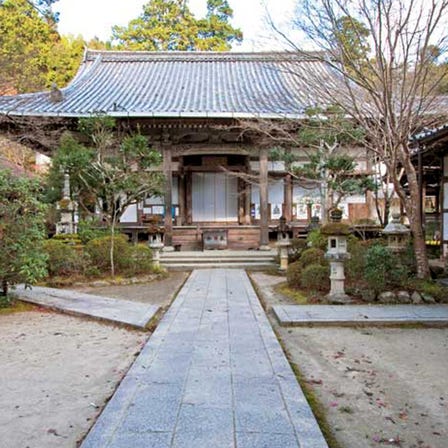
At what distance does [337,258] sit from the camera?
652 centimetres

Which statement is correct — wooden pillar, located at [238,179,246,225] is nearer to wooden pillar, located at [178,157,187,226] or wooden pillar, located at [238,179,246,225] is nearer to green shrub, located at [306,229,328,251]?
wooden pillar, located at [178,157,187,226]

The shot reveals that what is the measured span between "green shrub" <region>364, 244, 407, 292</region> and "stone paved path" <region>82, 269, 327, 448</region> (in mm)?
2128

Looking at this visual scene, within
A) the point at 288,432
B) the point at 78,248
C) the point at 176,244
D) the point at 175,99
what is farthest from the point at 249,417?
the point at 175,99

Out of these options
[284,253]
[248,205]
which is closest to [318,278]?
[284,253]

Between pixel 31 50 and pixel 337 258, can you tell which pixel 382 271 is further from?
pixel 31 50

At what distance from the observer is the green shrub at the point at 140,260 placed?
938 centimetres

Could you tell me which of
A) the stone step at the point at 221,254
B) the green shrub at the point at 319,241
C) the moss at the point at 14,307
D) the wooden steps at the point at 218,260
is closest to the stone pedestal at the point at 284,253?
the wooden steps at the point at 218,260

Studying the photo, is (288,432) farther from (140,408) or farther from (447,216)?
(447,216)

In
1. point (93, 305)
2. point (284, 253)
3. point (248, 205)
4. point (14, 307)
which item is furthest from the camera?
point (248, 205)

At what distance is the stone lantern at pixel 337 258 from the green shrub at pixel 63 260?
4.99 m

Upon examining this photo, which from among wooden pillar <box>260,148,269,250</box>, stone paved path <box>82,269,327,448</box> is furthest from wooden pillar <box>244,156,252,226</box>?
stone paved path <box>82,269,327,448</box>

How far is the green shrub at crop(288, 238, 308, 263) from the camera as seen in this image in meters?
10.6

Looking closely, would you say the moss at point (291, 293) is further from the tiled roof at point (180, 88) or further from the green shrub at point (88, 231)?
the green shrub at point (88, 231)

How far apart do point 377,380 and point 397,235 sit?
13.7ft
